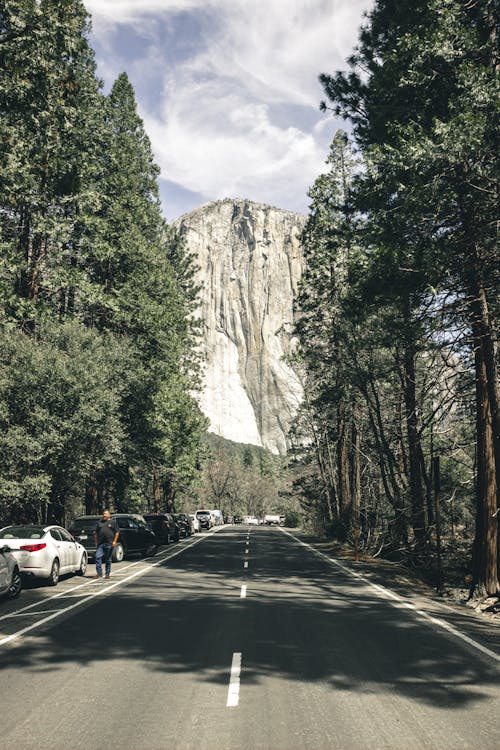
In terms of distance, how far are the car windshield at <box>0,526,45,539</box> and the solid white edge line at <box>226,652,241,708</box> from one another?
29.5ft

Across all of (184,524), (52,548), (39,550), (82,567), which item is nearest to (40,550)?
(39,550)

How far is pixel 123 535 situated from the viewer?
2217 cm

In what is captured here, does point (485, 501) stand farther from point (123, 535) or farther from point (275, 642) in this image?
point (123, 535)

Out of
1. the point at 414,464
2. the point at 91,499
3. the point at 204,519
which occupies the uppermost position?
the point at 414,464

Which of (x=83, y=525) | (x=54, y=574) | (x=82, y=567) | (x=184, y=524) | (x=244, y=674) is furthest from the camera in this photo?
(x=184, y=524)

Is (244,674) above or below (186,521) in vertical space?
below

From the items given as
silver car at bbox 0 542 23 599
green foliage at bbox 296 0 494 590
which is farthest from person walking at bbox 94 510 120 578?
green foliage at bbox 296 0 494 590

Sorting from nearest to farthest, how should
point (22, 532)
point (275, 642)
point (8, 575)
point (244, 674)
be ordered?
point (244, 674)
point (275, 642)
point (8, 575)
point (22, 532)

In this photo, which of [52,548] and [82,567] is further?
[82,567]

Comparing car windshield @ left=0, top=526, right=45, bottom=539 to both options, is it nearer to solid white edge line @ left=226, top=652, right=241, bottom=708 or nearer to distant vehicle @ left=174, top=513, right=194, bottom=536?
solid white edge line @ left=226, top=652, right=241, bottom=708

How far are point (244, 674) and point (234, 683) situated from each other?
369mm

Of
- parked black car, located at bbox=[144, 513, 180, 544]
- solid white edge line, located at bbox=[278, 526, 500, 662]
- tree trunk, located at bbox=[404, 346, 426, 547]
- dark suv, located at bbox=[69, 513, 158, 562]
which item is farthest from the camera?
Result: parked black car, located at bbox=[144, 513, 180, 544]

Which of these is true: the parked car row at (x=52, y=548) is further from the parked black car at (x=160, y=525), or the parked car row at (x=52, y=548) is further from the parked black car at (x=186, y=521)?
the parked black car at (x=186, y=521)

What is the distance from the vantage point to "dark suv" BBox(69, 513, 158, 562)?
2045cm
